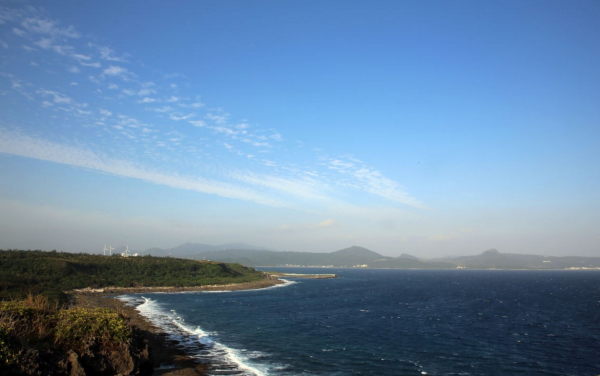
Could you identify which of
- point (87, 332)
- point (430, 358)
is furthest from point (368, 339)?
point (87, 332)

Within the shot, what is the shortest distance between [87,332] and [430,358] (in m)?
31.4

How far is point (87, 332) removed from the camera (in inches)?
1091

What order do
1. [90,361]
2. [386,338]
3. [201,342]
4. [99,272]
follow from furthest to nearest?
[99,272] → [386,338] → [201,342] → [90,361]

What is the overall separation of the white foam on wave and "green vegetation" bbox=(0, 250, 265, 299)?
107 ft

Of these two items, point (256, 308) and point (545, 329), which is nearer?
point (545, 329)

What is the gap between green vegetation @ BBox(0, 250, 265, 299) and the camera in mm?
95062

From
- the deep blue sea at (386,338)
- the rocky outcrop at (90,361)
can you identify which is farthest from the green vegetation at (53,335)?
the deep blue sea at (386,338)

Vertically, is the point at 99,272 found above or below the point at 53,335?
below

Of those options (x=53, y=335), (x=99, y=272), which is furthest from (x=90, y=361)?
(x=99, y=272)

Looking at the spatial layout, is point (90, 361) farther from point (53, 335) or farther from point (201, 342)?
point (201, 342)

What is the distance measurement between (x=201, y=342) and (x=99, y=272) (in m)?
89.6

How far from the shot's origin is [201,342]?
134 feet

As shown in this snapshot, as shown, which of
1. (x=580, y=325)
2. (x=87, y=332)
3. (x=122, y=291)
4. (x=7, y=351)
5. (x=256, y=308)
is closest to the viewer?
(x=7, y=351)

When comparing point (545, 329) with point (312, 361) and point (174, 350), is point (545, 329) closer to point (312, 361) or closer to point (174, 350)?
point (312, 361)
